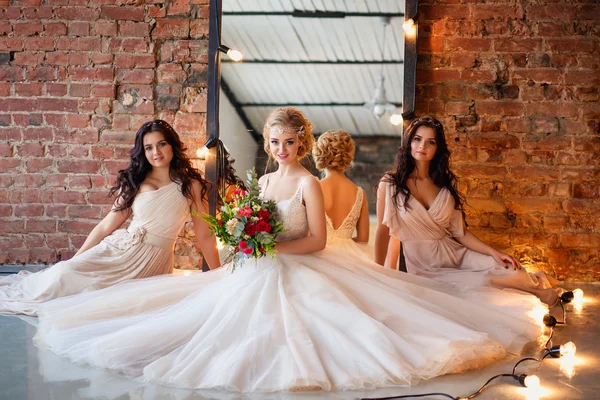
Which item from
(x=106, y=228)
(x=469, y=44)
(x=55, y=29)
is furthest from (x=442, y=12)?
(x=55, y=29)

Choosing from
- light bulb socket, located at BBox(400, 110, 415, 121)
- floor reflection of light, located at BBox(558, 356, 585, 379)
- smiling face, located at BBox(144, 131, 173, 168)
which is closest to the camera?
floor reflection of light, located at BBox(558, 356, 585, 379)

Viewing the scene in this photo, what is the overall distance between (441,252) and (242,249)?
179 centimetres

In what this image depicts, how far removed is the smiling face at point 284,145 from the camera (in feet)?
11.0

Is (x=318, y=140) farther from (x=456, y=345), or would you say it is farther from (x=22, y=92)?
(x=22, y=92)

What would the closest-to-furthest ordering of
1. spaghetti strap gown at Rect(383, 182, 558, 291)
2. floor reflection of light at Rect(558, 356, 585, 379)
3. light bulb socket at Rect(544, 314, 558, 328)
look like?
floor reflection of light at Rect(558, 356, 585, 379) < light bulb socket at Rect(544, 314, 558, 328) < spaghetti strap gown at Rect(383, 182, 558, 291)

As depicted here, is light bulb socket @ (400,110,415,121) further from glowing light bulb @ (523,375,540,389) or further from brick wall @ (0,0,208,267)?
glowing light bulb @ (523,375,540,389)

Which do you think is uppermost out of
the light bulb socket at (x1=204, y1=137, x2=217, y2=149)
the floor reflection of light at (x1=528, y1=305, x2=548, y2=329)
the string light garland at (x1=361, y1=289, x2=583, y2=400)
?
the light bulb socket at (x1=204, y1=137, x2=217, y2=149)

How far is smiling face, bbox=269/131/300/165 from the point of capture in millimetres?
3355

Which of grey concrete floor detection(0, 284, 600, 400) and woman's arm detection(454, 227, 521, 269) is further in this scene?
woman's arm detection(454, 227, 521, 269)

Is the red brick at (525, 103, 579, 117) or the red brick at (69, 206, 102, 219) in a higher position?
the red brick at (525, 103, 579, 117)

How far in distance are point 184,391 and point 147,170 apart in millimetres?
2277

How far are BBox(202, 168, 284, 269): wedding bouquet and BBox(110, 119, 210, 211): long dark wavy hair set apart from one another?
1.36 metres

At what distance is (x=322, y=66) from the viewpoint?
484 centimetres

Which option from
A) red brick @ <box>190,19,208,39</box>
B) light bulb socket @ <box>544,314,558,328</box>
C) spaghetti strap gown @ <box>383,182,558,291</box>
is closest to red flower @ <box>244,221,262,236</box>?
spaghetti strap gown @ <box>383,182,558,291</box>
